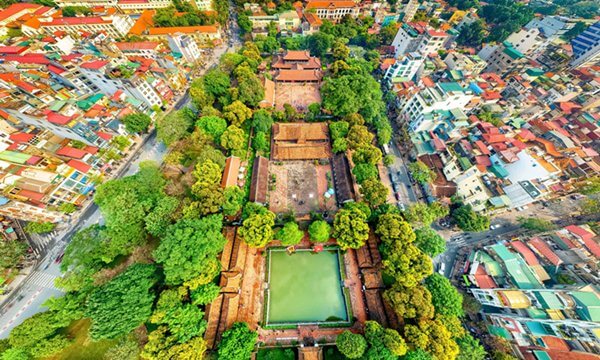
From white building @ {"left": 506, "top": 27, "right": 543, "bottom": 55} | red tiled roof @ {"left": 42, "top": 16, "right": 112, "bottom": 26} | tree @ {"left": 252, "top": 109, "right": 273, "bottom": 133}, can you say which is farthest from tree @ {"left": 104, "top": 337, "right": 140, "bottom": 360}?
white building @ {"left": 506, "top": 27, "right": 543, "bottom": 55}

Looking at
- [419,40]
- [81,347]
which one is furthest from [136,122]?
[419,40]

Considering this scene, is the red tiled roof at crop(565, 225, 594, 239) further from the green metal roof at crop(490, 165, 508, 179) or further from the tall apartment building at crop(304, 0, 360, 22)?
the tall apartment building at crop(304, 0, 360, 22)

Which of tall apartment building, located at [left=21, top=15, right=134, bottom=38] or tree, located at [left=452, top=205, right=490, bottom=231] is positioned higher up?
tall apartment building, located at [left=21, top=15, right=134, bottom=38]

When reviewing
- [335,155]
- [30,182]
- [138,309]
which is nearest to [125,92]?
[30,182]

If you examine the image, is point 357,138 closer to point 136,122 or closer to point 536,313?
point 536,313

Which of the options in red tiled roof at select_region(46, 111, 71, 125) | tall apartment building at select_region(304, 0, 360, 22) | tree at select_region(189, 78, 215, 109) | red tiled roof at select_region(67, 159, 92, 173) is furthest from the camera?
tall apartment building at select_region(304, 0, 360, 22)

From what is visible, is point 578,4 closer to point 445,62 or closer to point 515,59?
point 515,59

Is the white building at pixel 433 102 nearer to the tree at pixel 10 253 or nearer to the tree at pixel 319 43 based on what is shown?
the tree at pixel 319 43
